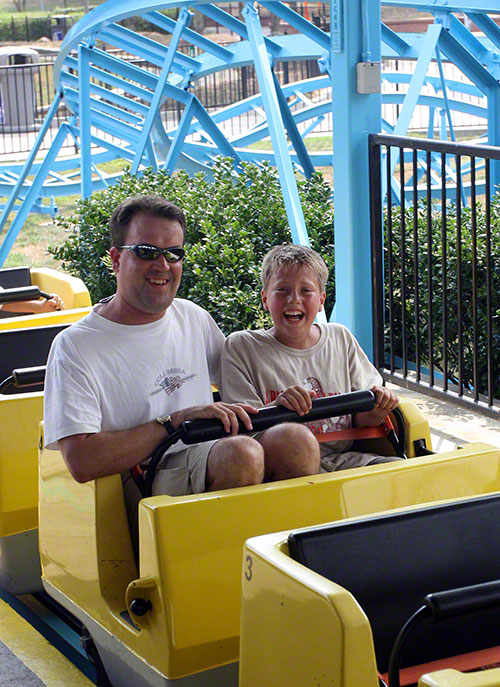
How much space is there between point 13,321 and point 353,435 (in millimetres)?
1828

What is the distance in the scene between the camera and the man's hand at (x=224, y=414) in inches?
93.4

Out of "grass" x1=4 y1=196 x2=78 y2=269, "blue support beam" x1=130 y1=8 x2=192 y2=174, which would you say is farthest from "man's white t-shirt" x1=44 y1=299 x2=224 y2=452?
"grass" x1=4 y1=196 x2=78 y2=269

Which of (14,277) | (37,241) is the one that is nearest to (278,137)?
(14,277)

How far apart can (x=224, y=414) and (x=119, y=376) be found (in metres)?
0.32

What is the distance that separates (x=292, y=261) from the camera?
2.74m

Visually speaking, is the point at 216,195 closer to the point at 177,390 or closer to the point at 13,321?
the point at 13,321

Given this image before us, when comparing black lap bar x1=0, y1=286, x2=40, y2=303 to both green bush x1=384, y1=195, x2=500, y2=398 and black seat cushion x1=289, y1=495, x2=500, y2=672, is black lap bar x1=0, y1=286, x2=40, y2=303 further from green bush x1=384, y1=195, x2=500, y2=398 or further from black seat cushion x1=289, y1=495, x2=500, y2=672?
black seat cushion x1=289, y1=495, x2=500, y2=672

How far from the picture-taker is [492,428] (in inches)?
173

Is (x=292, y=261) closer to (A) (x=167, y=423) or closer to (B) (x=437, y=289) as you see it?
(A) (x=167, y=423)

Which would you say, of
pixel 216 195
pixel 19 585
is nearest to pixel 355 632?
pixel 19 585

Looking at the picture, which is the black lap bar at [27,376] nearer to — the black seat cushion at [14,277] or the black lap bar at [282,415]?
the black lap bar at [282,415]

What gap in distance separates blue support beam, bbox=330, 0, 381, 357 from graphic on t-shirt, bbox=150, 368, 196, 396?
8.26 feet

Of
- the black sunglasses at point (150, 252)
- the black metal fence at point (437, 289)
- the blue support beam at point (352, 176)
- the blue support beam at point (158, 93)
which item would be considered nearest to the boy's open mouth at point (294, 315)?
the black sunglasses at point (150, 252)

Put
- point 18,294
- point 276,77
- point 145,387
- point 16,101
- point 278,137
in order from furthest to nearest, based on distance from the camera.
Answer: point 16,101 → point 276,77 → point 278,137 → point 18,294 → point 145,387
